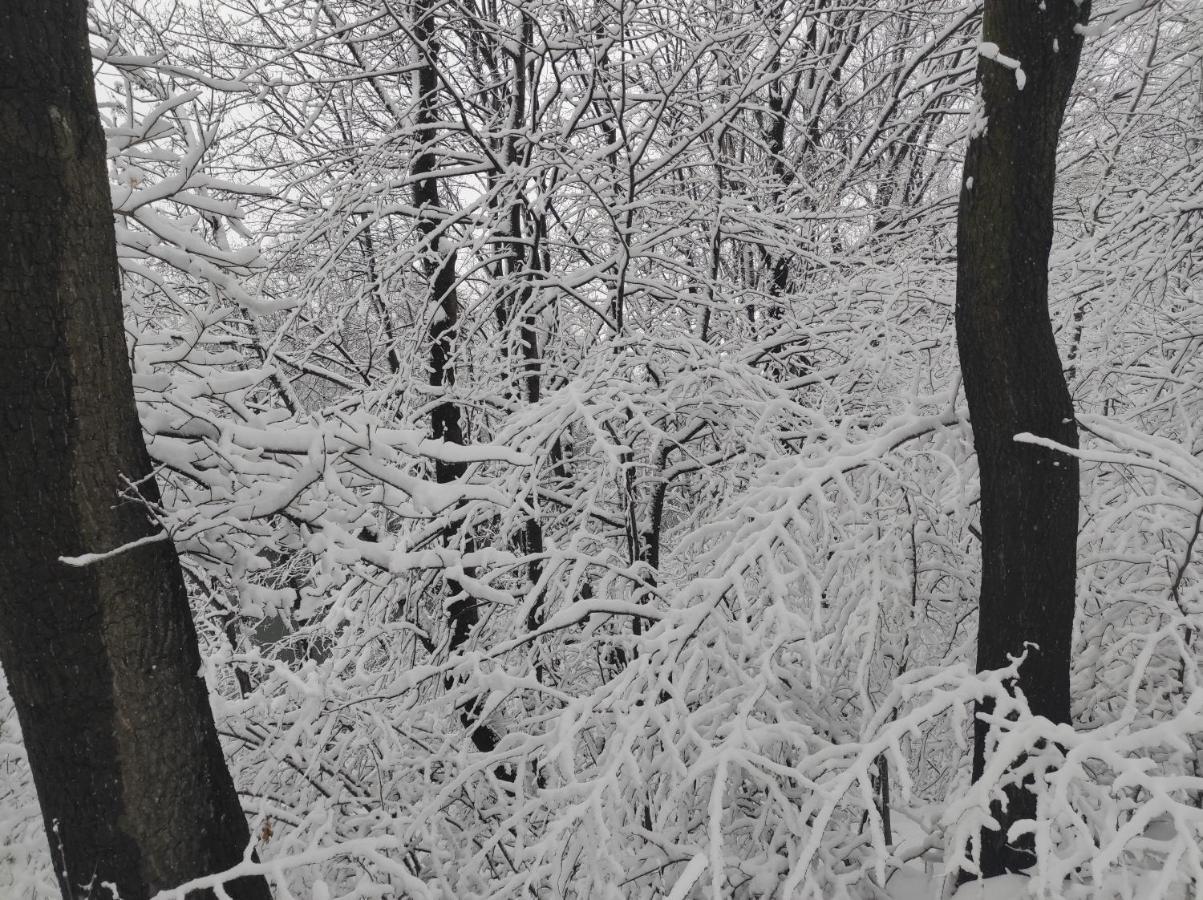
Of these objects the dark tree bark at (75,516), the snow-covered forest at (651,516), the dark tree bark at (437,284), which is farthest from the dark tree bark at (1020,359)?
the dark tree bark at (437,284)

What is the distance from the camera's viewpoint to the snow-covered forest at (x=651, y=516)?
2303 millimetres

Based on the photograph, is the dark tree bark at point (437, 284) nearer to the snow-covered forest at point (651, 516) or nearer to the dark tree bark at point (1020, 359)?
the snow-covered forest at point (651, 516)

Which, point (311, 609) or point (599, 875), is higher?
point (311, 609)

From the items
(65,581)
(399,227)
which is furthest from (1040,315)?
(399,227)

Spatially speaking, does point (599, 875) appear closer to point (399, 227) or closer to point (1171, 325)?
point (1171, 325)

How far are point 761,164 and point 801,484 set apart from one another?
5.40 m

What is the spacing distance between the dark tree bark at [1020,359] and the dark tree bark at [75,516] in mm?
2477

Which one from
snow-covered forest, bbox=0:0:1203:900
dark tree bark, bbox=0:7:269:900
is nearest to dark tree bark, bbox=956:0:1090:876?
snow-covered forest, bbox=0:0:1203:900

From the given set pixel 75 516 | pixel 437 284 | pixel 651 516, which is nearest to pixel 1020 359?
pixel 651 516

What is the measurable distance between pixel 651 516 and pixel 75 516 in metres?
3.08

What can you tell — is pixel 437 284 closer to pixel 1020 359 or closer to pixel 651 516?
pixel 651 516

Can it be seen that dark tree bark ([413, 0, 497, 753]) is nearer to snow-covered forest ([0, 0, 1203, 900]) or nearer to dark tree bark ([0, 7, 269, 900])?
snow-covered forest ([0, 0, 1203, 900])

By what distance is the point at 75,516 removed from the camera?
210cm

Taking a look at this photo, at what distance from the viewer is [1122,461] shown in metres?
2.07
